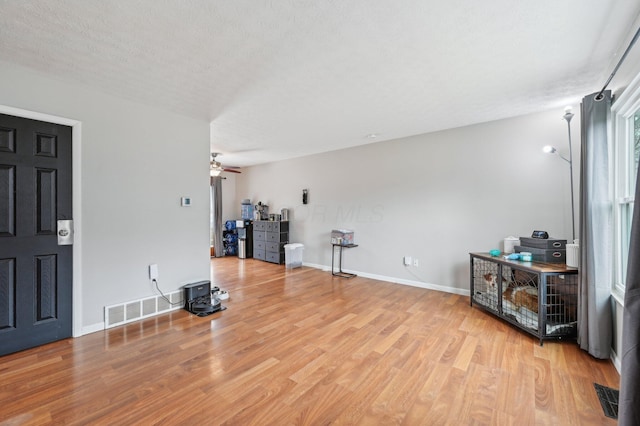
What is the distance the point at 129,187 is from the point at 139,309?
4.47ft

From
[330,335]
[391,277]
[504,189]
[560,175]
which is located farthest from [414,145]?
[330,335]

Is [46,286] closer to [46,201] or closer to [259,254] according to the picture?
[46,201]

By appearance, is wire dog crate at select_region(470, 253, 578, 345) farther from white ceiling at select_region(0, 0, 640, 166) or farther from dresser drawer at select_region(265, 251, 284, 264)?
dresser drawer at select_region(265, 251, 284, 264)

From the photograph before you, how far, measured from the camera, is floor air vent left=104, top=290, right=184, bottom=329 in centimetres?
282

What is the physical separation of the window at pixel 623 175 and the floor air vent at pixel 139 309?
436cm

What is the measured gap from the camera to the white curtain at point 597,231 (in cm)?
220

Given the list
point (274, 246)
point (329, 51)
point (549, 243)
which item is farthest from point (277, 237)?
point (549, 243)

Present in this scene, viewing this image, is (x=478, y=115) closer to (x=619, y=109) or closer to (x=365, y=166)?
(x=619, y=109)

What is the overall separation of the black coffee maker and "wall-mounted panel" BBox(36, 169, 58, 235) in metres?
1.45

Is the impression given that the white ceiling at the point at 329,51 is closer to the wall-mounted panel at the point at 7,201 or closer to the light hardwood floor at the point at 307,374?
the wall-mounted panel at the point at 7,201

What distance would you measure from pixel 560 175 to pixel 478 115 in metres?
1.18

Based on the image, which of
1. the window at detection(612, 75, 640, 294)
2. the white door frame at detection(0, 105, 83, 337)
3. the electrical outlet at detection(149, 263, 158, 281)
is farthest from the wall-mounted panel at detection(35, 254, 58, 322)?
the window at detection(612, 75, 640, 294)

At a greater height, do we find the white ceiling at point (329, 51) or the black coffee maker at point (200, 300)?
the white ceiling at point (329, 51)

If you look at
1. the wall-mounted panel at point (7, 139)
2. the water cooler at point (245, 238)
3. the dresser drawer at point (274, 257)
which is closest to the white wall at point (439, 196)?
the dresser drawer at point (274, 257)
